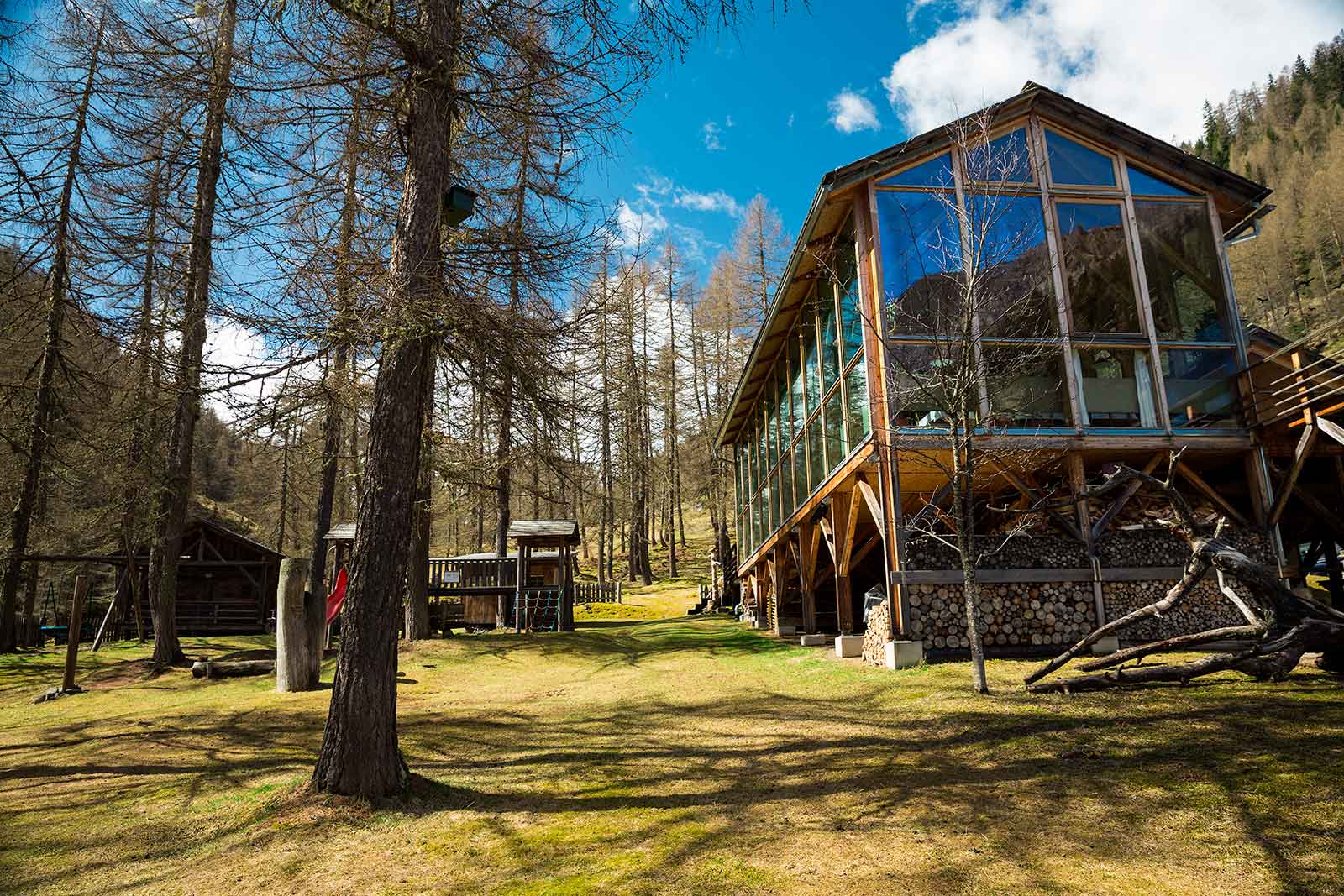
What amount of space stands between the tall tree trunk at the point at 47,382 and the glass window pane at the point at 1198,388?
12.9 meters

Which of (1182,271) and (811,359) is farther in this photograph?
(811,359)

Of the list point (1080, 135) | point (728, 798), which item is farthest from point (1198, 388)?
point (728, 798)

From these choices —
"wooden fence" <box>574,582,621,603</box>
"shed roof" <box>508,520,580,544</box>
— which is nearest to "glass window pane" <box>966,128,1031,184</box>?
"shed roof" <box>508,520,580,544</box>

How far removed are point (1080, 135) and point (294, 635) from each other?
13.7m

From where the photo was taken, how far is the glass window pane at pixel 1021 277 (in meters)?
10.2

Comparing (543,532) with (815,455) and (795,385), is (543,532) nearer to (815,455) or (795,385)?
(795,385)

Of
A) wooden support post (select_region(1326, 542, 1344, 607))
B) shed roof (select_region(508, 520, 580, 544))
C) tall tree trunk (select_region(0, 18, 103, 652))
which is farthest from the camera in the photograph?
shed roof (select_region(508, 520, 580, 544))

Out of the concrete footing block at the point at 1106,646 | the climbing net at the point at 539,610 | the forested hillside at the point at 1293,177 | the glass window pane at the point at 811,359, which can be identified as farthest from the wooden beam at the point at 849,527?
the forested hillside at the point at 1293,177

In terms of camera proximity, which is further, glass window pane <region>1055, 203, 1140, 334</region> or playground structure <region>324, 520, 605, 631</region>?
playground structure <region>324, 520, 605, 631</region>

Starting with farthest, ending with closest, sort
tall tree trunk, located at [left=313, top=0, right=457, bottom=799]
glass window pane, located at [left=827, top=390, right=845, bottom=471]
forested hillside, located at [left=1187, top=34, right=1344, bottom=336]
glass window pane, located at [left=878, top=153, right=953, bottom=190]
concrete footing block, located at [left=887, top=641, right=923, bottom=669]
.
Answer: forested hillside, located at [left=1187, top=34, right=1344, bottom=336], glass window pane, located at [left=827, top=390, right=845, bottom=471], glass window pane, located at [left=878, top=153, right=953, bottom=190], concrete footing block, located at [left=887, top=641, right=923, bottom=669], tall tree trunk, located at [left=313, top=0, right=457, bottom=799]

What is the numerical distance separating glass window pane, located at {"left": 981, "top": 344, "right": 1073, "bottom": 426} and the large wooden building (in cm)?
3

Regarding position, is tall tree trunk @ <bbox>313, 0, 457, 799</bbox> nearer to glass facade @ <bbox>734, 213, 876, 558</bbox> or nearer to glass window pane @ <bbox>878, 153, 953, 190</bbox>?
glass facade @ <bbox>734, 213, 876, 558</bbox>

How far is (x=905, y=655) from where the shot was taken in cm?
923

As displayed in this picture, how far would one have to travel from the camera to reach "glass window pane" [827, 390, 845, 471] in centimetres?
1138
